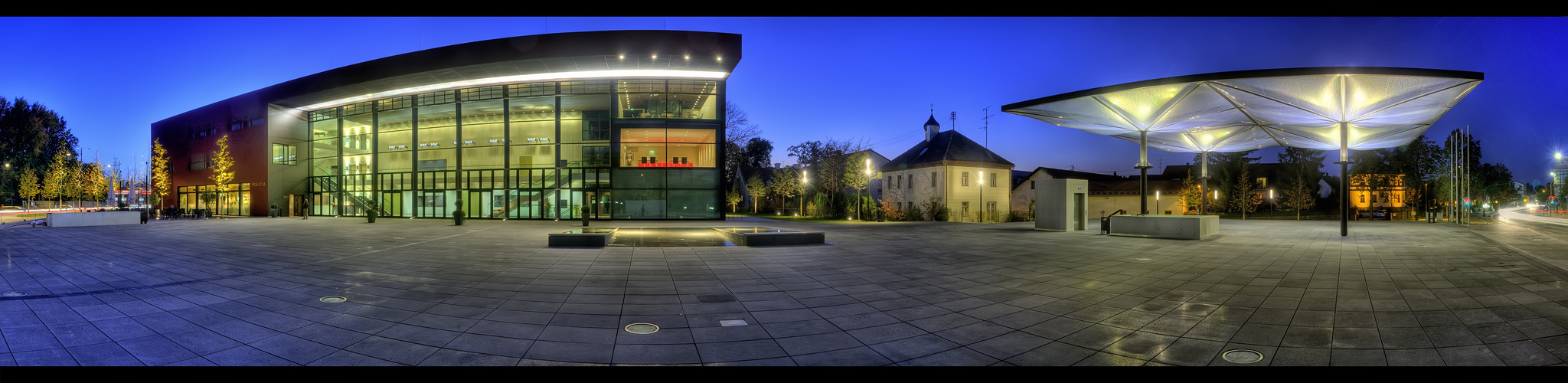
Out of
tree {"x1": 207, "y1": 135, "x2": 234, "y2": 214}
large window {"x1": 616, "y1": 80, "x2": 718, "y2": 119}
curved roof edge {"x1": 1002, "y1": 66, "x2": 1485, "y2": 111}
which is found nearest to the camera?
curved roof edge {"x1": 1002, "y1": 66, "x2": 1485, "y2": 111}

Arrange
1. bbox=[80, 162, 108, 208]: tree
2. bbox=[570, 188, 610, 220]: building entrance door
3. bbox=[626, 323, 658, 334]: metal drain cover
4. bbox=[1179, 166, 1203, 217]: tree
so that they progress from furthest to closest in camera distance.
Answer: bbox=[1179, 166, 1203, 217]: tree, bbox=[80, 162, 108, 208]: tree, bbox=[570, 188, 610, 220]: building entrance door, bbox=[626, 323, 658, 334]: metal drain cover

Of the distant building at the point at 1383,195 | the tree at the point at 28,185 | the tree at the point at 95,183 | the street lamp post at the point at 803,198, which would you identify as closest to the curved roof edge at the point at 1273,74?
the street lamp post at the point at 803,198

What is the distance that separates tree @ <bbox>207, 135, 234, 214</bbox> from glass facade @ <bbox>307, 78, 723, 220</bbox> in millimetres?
11176

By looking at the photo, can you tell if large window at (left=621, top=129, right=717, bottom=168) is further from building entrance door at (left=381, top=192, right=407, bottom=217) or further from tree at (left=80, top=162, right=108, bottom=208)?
tree at (left=80, top=162, right=108, bottom=208)

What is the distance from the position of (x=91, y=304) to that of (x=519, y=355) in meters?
6.70

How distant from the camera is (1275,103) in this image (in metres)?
→ 18.2

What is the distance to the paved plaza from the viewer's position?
493cm

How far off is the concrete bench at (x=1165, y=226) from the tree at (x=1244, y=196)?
1519 inches

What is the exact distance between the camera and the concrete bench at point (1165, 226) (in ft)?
58.6

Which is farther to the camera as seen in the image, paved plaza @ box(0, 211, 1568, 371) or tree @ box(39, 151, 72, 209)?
tree @ box(39, 151, 72, 209)

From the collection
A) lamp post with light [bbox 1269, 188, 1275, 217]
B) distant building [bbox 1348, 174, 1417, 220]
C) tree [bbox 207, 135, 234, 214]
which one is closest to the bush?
distant building [bbox 1348, 174, 1417, 220]

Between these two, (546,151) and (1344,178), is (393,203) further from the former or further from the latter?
(1344,178)

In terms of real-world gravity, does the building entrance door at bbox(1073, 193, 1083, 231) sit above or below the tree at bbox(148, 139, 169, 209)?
below
